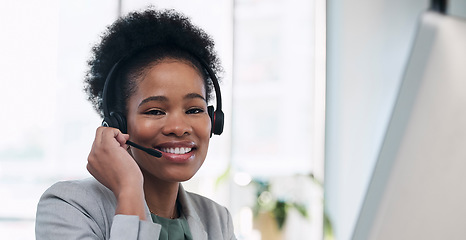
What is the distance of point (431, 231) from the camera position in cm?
61

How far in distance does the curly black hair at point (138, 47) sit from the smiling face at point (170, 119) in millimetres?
35

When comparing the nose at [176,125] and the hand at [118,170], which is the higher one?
the nose at [176,125]

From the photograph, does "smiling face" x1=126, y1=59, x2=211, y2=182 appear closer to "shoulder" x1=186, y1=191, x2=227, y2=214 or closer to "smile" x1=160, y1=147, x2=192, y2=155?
"smile" x1=160, y1=147, x2=192, y2=155

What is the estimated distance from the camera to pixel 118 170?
933mm

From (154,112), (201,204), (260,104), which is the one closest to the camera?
(154,112)

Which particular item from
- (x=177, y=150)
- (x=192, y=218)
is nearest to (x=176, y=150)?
(x=177, y=150)

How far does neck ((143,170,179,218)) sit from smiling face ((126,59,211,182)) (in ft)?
0.14

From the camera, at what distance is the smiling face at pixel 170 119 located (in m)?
1.01

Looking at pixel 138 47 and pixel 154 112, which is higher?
pixel 138 47

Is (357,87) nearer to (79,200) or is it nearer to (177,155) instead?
(177,155)

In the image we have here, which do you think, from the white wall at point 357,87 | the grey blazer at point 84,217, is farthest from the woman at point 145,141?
the white wall at point 357,87

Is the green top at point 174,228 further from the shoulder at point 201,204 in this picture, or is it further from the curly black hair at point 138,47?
the curly black hair at point 138,47

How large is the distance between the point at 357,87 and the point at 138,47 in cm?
224

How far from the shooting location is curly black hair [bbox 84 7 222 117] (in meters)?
1.11
